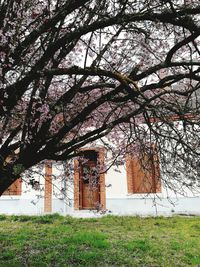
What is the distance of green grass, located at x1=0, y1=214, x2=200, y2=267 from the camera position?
5930 millimetres

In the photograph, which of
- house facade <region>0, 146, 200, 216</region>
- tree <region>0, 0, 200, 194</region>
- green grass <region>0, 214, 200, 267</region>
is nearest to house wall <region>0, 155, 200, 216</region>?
house facade <region>0, 146, 200, 216</region>

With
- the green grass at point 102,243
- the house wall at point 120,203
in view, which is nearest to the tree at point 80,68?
the green grass at point 102,243

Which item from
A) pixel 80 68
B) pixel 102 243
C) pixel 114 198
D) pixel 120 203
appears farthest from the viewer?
pixel 114 198

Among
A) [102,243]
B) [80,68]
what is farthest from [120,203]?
[80,68]

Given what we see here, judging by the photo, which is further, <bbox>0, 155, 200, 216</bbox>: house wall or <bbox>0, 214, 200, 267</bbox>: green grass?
A: <bbox>0, 155, 200, 216</bbox>: house wall

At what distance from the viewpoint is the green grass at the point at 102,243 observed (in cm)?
593

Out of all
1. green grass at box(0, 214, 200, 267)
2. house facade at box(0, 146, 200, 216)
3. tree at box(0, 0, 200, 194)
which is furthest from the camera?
house facade at box(0, 146, 200, 216)

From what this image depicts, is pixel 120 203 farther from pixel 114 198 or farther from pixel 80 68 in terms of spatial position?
pixel 80 68

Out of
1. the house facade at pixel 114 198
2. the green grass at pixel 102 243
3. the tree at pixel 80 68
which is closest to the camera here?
the tree at pixel 80 68

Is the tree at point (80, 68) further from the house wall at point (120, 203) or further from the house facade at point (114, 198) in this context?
the house wall at point (120, 203)

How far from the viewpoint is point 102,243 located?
6.97 m

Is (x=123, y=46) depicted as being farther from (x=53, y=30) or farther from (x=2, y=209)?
(x=2, y=209)

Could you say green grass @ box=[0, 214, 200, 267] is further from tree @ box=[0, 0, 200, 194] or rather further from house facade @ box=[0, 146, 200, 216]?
tree @ box=[0, 0, 200, 194]

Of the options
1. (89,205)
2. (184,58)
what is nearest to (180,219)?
(89,205)
